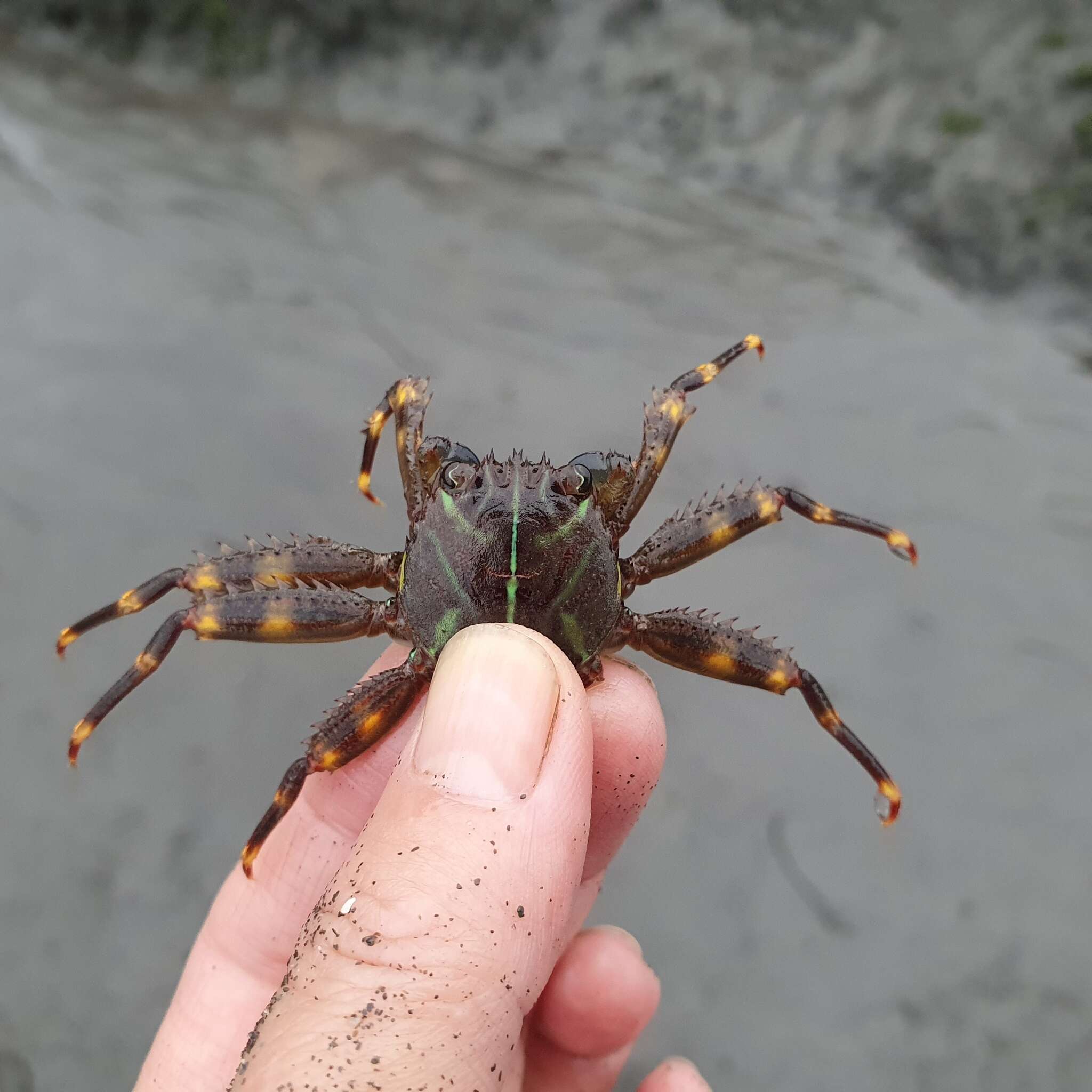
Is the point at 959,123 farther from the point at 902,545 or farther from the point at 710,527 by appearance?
the point at 710,527

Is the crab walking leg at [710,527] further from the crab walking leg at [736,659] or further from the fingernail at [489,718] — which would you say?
the fingernail at [489,718]

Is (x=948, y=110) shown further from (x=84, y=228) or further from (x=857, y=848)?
(x=84, y=228)

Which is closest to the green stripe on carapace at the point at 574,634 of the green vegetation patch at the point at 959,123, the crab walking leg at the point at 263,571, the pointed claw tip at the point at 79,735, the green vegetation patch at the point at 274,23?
the crab walking leg at the point at 263,571

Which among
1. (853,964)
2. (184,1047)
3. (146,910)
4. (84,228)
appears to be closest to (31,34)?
(84,228)

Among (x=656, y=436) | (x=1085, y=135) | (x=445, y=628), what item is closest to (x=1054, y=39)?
(x=1085, y=135)

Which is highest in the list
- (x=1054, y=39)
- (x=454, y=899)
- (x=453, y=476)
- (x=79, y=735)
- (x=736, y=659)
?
(x=1054, y=39)

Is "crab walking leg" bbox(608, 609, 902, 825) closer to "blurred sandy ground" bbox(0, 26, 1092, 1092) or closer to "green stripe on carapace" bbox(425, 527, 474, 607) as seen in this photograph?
"green stripe on carapace" bbox(425, 527, 474, 607)

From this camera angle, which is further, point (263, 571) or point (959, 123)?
point (959, 123)
